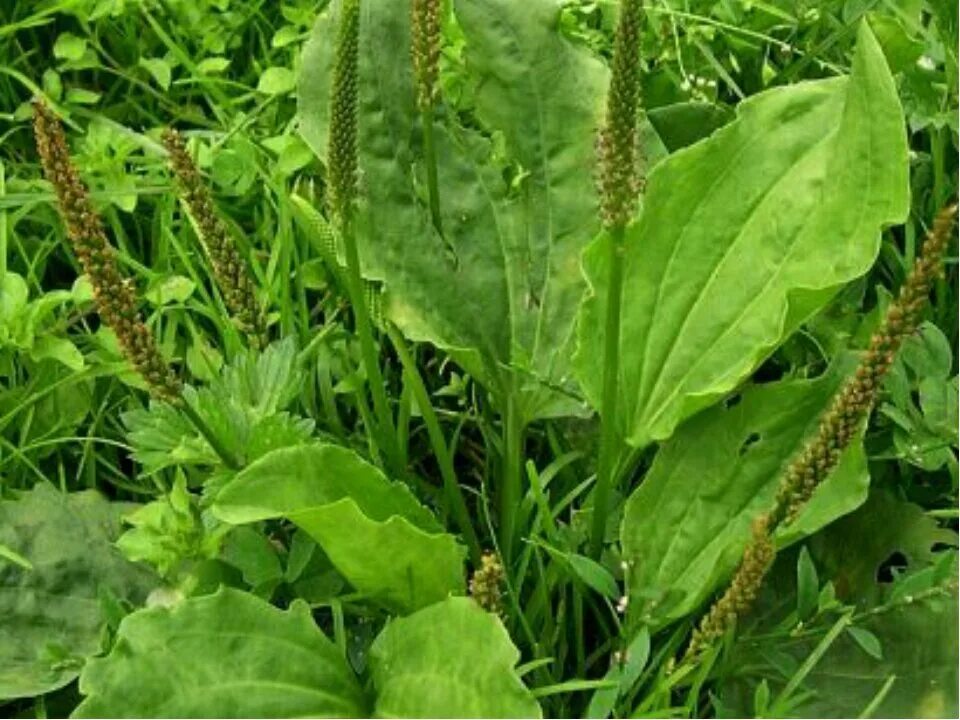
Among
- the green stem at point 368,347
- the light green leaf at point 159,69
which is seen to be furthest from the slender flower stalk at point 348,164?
the light green leaf at point 159,69

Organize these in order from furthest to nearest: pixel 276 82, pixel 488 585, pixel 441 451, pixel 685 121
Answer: pixel 276 82, pixel 685 121, pixel 441 451, pixel 488 585

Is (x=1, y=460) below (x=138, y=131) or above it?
below

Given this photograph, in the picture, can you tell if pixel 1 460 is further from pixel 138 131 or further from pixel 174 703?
pixel 138 131

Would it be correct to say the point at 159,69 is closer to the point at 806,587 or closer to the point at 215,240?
the point at 215,240

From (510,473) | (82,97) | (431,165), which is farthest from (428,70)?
(82,97)

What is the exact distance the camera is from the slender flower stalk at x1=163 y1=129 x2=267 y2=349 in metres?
1.61

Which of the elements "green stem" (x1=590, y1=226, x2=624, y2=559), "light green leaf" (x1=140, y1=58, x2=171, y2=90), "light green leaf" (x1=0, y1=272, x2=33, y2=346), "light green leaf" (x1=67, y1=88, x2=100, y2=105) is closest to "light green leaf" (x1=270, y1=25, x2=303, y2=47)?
"light green leaf" (x1=140, y1=58, x2=171, y2=90)

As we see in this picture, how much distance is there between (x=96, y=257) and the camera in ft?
4.85

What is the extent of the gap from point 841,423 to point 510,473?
0.59 m

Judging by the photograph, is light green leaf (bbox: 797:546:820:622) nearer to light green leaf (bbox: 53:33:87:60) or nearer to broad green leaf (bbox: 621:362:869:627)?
broad green leaf (bbox: 621:362:869:627)

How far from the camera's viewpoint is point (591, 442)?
2.10 m

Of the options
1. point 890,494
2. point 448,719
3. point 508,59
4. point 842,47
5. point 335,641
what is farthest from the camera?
point 842,47

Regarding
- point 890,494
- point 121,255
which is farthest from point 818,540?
point 121,255

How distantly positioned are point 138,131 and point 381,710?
3.97 ft
